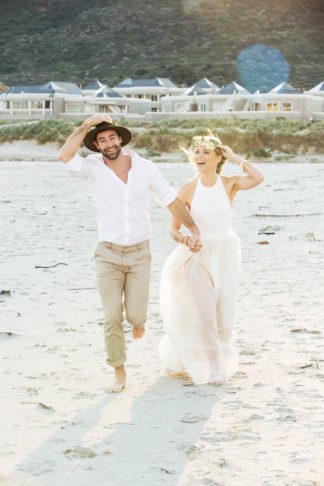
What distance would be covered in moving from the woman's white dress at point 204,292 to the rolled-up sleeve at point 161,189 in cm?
47

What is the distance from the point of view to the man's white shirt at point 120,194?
5688 mm

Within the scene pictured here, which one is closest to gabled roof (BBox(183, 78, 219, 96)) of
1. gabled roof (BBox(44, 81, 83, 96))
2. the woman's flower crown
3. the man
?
gabled roof (BBox(44, 81, 83, 96))

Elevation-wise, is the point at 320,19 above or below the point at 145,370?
above

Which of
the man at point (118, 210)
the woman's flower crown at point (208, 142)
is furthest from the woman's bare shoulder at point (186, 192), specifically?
the man at point (118, 210)

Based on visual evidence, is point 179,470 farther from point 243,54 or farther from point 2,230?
point 243,54

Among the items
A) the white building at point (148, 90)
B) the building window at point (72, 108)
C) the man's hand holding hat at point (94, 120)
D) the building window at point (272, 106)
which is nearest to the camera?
the man's hand holding hat at point (94, 120)

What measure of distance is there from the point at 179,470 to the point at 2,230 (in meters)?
11.4

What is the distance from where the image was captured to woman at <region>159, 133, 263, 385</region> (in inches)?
244

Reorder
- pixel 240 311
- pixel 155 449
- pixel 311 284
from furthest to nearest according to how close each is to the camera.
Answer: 1. pixel 311 284
2. pixel 240 311
3. pixel 155 449

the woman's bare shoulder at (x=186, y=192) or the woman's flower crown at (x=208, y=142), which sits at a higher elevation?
the woman's flower crown at (x=208, y=142)

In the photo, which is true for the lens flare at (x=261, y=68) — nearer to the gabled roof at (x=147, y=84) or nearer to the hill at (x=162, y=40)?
the hill at (x=162, y=40)

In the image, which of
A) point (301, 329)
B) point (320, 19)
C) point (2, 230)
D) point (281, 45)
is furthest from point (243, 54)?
point (301, 329)

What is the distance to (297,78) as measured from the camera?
110812 millimetres

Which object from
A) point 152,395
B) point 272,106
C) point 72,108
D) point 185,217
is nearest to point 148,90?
point 72,108
